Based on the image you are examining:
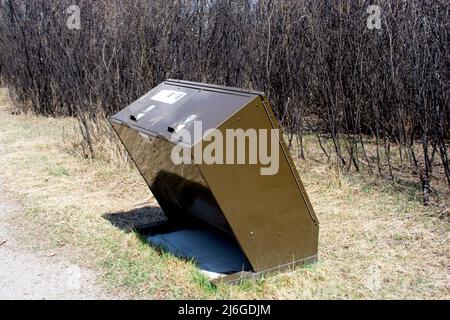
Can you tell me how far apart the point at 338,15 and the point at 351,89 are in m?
0.94

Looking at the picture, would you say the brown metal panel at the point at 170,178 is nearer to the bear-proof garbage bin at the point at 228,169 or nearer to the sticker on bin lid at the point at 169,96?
the bear-proof garbage bin at the point at 228,169

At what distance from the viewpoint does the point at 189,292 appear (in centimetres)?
331

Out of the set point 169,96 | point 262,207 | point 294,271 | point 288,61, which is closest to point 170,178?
point 169,96

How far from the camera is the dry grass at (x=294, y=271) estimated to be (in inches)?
131

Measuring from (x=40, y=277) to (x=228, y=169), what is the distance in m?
1.78

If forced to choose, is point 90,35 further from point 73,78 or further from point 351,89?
point 351,89

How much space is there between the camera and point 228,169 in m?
2.97

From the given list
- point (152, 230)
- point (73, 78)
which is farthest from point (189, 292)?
point (73, 78)

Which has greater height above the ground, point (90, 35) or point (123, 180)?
point (90, 35)

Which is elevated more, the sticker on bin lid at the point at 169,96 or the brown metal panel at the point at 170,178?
the sticker on bin lid at the point at 169,96

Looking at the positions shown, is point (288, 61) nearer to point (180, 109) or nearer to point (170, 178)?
point (170, 178)

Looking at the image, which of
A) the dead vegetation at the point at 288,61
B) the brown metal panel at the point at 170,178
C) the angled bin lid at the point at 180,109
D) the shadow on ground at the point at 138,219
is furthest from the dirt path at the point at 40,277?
the dead vegetation at the point at 288,61

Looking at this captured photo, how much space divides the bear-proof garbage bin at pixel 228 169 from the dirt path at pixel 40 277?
0.72 metres
